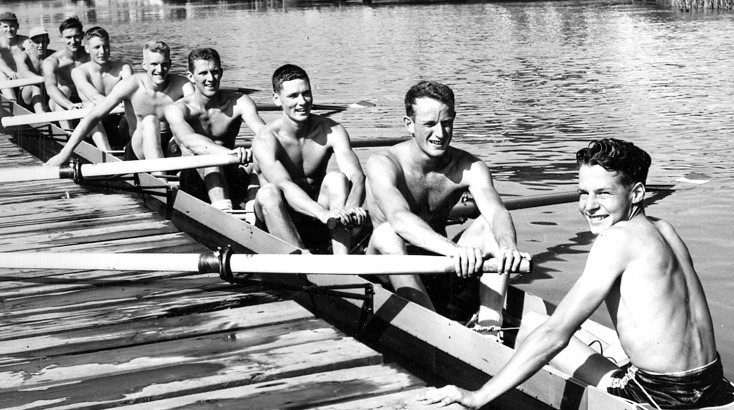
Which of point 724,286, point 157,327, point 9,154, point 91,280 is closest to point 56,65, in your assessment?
point 9,154

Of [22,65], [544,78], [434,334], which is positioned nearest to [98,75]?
[22,65]

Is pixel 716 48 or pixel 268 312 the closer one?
pixel 268 312

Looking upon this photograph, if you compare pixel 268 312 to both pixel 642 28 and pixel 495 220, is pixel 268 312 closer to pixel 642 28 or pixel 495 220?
pixel 495 220

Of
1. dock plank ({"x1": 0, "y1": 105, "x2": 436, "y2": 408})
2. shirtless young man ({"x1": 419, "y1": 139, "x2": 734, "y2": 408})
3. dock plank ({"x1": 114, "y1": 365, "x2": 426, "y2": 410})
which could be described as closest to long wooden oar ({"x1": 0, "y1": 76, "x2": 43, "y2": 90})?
dock plank ({"x1": 0, "y1": 105, "x2": 436, "y2": 408})

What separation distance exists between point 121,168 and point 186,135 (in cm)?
63

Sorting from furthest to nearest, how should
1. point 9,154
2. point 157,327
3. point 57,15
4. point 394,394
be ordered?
point 57,15
point 9,154
point 157,327
point 394,394

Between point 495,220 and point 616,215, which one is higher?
point 616,215

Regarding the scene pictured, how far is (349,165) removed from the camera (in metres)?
7.06

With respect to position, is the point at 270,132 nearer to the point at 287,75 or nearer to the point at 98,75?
the point at 287,75

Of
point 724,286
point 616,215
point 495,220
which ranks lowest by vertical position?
point 724,286

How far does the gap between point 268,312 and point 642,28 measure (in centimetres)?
2827

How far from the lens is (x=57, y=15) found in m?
53.1

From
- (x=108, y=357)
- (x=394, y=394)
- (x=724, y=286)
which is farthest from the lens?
(x=724, y=286)

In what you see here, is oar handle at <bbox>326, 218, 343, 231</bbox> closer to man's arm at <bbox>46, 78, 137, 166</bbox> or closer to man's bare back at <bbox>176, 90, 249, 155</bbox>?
man's bare back at <bbox>176, 90, 249, 155</bbox>
